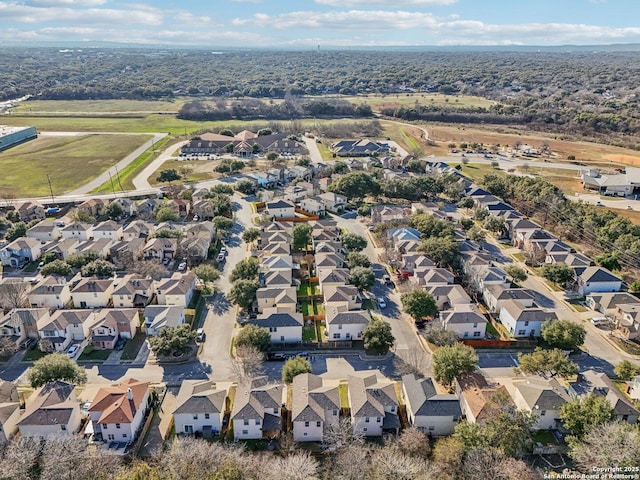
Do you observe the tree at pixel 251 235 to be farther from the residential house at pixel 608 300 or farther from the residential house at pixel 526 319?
the residential house at pixel 608 300

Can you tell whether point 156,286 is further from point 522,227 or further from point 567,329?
point 522,227

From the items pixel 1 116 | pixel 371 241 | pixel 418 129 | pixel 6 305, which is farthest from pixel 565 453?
pixel 1 116

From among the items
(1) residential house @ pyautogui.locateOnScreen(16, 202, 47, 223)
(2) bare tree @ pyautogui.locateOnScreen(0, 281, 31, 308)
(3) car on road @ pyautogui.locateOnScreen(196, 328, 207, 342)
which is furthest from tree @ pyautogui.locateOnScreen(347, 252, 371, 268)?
(1) residential house @ pyautogui.locateOnScreen(16, 202, 47, 223)

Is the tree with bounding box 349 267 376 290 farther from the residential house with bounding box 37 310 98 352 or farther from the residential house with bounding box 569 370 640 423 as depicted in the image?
the residential house with bounding box 37 310 98 352

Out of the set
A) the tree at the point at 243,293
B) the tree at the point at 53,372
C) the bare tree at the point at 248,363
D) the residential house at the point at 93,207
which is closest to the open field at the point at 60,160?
the residential house at the point at 93,207

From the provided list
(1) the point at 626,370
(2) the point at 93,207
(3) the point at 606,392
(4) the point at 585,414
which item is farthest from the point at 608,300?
(2) the point at 93,207

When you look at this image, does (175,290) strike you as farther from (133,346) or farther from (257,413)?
(257,413)
